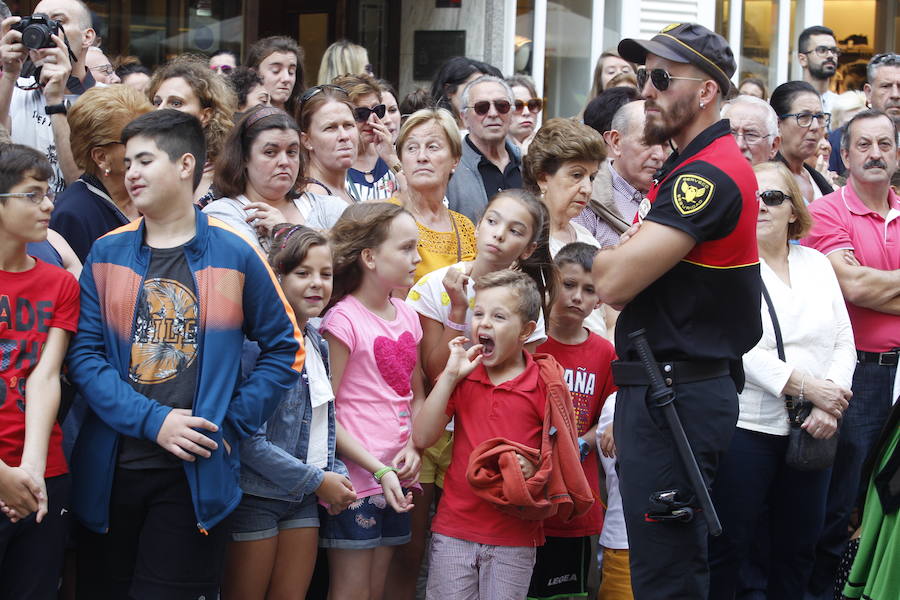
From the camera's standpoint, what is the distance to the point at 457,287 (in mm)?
4391

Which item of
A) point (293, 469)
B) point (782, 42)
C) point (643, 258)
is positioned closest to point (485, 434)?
point (293, 469)

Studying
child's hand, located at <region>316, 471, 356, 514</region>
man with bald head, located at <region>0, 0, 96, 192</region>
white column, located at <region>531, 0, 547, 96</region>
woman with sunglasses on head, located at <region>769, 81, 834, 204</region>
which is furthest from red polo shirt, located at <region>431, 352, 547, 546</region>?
white column, located at <region>531, 0, 547, 96</region>

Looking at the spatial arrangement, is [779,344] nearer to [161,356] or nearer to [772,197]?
[772,197]

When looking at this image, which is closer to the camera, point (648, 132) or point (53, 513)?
point (53, 513)

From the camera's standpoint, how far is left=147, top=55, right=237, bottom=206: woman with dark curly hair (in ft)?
16.6

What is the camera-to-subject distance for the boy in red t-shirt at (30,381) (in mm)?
3395

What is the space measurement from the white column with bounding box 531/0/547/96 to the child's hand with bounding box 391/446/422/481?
25.4 ft

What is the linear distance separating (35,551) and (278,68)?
3.74 m

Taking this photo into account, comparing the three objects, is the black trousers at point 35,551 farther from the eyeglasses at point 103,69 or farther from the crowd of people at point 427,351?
the eyeglasses at point 103,69

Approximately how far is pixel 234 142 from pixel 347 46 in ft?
9.40

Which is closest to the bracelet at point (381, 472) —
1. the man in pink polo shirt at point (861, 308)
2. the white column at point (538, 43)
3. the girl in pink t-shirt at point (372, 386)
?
the girl in pink t-shirt at point (372, 386)

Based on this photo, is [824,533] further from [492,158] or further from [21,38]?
[21,38]

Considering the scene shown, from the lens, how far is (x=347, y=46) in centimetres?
728

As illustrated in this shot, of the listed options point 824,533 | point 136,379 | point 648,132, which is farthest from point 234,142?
point 824,533
